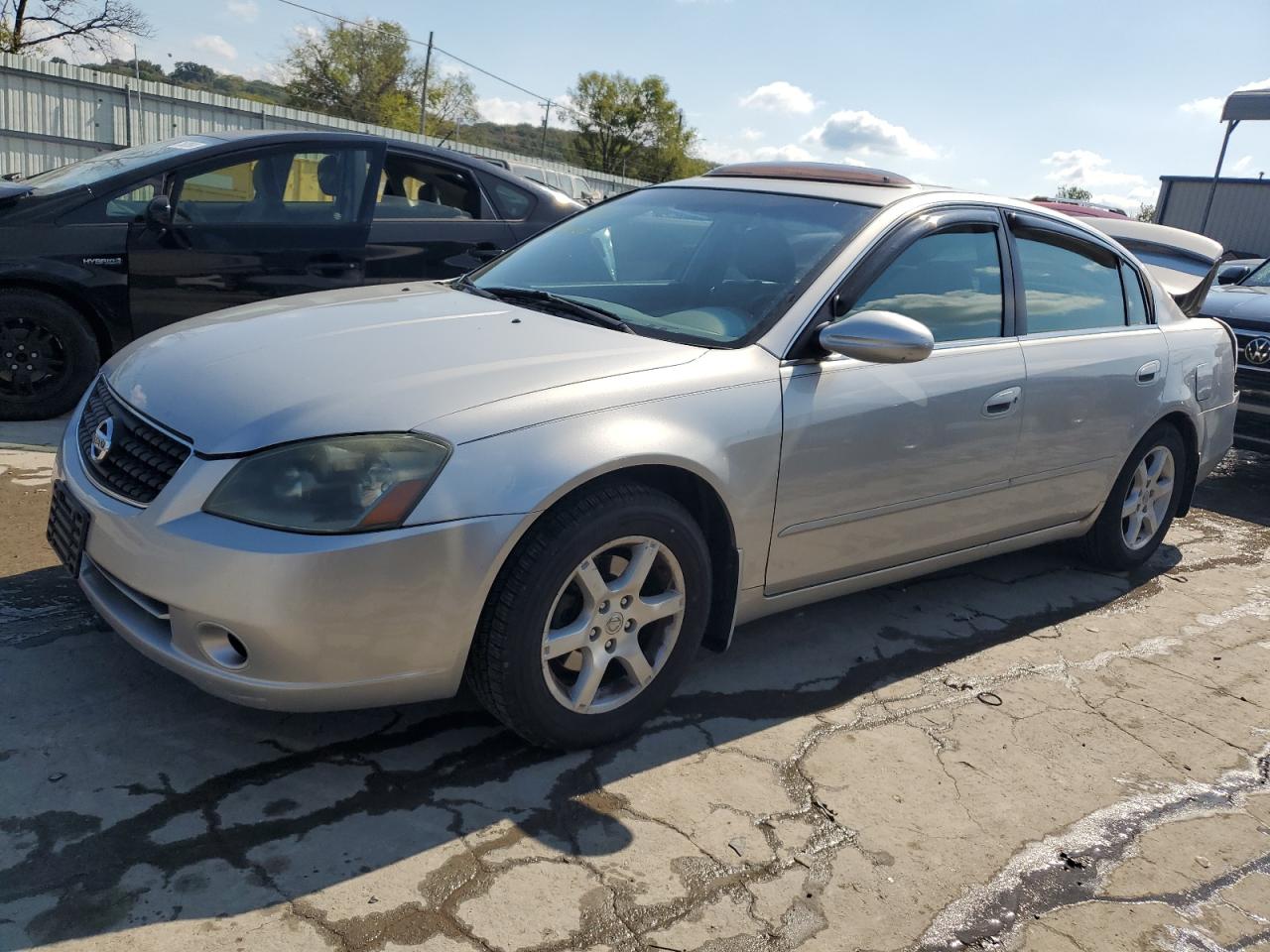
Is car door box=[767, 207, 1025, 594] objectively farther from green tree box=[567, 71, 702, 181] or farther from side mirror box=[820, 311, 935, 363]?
green tree box=[567, 71, 702, 181]

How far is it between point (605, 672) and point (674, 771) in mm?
328

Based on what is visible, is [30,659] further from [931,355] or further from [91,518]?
[931,355]

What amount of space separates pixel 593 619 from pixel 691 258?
146cm

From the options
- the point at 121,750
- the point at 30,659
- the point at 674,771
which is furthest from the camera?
the point at 30,659

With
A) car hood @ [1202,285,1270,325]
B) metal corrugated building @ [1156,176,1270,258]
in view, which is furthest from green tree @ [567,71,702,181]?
car hood @ [1202,285,1270,325]

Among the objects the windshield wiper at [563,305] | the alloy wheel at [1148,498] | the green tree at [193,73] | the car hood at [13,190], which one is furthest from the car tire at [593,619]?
the green tree at [193,73]

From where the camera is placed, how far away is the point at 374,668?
247 cm

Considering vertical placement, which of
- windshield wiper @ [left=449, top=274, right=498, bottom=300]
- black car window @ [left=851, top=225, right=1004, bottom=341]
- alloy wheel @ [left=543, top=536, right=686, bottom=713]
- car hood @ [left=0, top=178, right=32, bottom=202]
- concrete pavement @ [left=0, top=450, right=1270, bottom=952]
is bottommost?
concrete pavement @ [left=0, top=450, right=1270, bottom=952]

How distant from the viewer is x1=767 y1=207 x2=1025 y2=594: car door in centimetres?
317

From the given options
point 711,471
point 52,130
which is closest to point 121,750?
point 711,471

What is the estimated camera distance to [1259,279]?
8.32 meters

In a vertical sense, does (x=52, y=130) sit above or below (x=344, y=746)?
above

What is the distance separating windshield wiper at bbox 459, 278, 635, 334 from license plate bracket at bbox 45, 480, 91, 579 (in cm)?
145

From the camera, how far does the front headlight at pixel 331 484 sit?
93.7 inches
